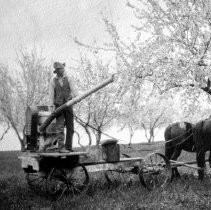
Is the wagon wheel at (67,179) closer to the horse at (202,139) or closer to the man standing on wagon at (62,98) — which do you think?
the man standing on wagon at (62,98)

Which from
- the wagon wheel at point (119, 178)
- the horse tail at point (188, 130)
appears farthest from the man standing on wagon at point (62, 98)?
the horse tail at point (188, 130)

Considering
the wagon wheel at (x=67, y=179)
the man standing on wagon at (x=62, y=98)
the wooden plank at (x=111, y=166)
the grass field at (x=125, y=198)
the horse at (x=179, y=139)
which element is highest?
the man standing on wagon at (x=62, y=98)

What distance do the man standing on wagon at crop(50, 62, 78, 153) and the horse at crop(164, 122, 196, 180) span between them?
3.26m

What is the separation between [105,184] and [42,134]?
2349 millimetres

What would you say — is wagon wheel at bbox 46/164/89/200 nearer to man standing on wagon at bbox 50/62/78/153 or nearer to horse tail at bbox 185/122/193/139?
man standing on wagon at bbox 50/62/78/153

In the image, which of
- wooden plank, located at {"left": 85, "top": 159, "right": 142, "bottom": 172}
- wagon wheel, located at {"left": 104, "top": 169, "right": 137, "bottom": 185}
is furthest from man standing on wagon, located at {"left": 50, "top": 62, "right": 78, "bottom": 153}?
wagon wheel, located at {"left": 104, "top": 169, "right": 137, "bottom": 185}

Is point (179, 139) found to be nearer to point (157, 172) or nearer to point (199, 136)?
point (199, 136)

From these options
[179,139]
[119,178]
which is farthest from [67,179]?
[179,139]

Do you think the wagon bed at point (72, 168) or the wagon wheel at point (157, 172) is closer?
the wagon bed at point (72, 168)

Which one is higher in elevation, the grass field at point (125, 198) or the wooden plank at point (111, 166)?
the wooden plank at point (111, 166)

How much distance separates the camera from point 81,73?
27812 mm

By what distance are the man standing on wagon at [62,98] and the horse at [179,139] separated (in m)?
3.26

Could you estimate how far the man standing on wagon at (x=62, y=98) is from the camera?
779cm

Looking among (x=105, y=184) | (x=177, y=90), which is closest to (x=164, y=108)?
(x=177, y=90)
